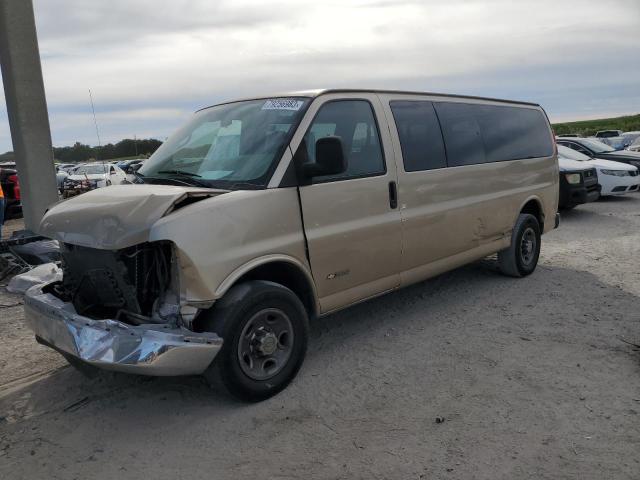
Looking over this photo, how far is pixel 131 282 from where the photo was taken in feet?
11.6

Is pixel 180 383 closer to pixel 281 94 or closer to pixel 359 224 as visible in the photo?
pixel 359 224

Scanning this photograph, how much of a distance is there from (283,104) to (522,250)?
3.99 m

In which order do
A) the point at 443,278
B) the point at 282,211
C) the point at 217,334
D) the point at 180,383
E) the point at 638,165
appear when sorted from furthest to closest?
1. the point at 638,165
2. the point at 443,278
3. the point at 180,383
4. the point at 282,211
5. the point at 217,334

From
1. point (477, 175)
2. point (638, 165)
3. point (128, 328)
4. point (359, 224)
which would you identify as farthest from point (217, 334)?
point (638, 165)

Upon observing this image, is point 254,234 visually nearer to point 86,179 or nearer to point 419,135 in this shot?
point 419,135

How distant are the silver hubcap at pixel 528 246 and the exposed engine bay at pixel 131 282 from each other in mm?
4727

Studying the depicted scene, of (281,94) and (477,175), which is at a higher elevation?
(281,94)

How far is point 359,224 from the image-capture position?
441 centimetres

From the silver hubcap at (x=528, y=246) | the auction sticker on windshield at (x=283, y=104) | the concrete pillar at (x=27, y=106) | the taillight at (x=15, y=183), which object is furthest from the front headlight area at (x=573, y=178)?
the taillight at (x=15, y=183)

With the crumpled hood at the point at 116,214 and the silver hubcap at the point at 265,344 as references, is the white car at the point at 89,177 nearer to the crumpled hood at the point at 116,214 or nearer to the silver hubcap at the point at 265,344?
the crumpled hood at the point at 116,214

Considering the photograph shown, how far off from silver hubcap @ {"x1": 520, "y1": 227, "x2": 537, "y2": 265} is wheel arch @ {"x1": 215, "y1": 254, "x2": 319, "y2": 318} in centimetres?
365

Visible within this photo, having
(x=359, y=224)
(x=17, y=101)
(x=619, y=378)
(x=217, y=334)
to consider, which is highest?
(x=17, y=101)

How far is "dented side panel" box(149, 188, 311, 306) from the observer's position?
3322 mm

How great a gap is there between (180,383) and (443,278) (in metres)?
3.83
